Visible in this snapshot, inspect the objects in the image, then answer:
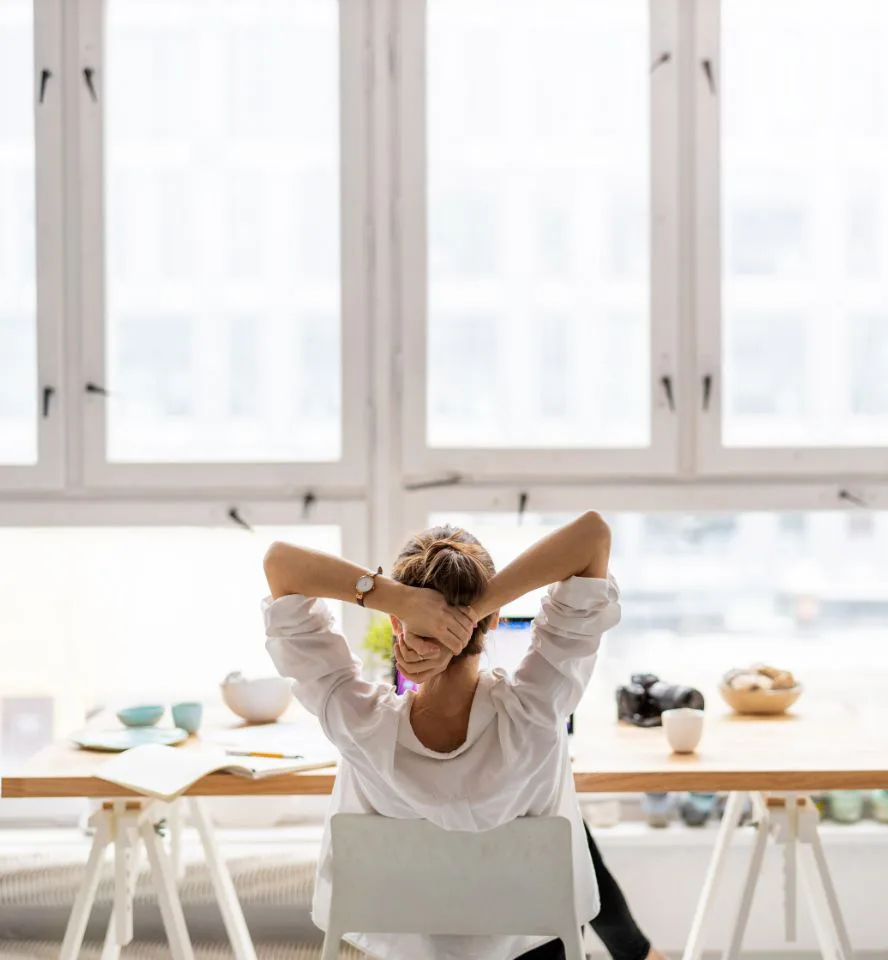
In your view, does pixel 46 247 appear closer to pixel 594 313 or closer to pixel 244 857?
pixel 594 313

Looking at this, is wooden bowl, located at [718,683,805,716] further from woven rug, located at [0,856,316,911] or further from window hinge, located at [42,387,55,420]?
window hinge, located at [42,387,55,420]

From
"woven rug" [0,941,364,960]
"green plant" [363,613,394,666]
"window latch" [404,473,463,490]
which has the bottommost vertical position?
"woven rug" [0,941,364,960]

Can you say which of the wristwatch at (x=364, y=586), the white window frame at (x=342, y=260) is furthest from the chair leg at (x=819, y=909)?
the white window frame at (x=342, y=260)


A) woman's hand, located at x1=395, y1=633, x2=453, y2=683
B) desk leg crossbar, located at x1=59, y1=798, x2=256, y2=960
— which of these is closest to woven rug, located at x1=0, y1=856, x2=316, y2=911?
desk leg crossbar, located at x1=59, y1=798, x2=256, y2=960

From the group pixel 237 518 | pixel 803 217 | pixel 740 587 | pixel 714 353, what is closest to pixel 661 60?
pixel 803 217

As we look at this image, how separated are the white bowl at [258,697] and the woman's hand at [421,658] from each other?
2.58 ft

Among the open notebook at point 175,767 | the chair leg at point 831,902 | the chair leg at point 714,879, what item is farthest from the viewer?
the chair leg at point 714,879

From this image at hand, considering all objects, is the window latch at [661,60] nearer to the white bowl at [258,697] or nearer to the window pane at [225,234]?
the window pane at [225,234]

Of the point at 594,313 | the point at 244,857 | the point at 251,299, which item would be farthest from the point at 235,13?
the point at 244,857

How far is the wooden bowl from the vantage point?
2.38 metres

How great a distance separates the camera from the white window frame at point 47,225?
2.73 meters

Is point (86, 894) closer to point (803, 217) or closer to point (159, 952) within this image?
point (159, 952)

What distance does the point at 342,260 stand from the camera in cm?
274

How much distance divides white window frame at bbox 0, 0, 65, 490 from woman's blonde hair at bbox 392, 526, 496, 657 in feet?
4.48
